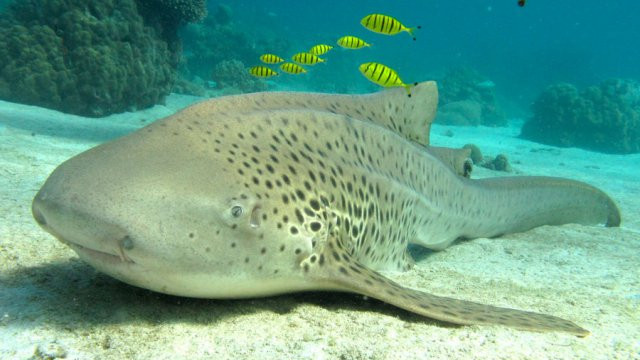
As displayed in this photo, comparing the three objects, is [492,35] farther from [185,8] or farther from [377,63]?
[377,63]

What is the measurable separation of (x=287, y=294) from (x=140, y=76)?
11001 mm

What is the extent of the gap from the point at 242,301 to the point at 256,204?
0.63 meters

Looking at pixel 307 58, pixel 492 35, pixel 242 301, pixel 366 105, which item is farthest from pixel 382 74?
pixel 492 35

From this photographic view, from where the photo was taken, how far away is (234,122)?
115 inches

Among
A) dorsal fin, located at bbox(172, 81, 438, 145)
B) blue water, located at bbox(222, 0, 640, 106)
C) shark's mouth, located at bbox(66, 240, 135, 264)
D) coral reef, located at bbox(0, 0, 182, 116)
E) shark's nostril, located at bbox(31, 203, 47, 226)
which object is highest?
blue water, located at bbox(222, 0, 640, 106)

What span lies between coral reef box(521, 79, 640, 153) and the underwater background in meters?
0.08

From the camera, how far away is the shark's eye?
2.31 metres

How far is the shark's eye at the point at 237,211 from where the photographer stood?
7.58 feet

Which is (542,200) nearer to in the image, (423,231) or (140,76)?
(423,231)

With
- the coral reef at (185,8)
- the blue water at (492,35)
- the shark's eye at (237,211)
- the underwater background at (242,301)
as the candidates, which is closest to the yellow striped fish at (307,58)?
the underwater background at (242,301)

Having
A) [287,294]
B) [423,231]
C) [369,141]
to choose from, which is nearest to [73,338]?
[287,294]

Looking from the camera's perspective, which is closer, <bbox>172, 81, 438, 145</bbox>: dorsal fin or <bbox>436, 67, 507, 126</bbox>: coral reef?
<bbox>172, 81, 438, 145</bbox>: dorsal fin

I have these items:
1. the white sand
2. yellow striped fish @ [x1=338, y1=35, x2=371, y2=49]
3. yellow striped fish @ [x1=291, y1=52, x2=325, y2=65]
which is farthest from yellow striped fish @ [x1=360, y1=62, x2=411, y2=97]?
the white sand

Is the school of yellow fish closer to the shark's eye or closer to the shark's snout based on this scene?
the shark's eye
